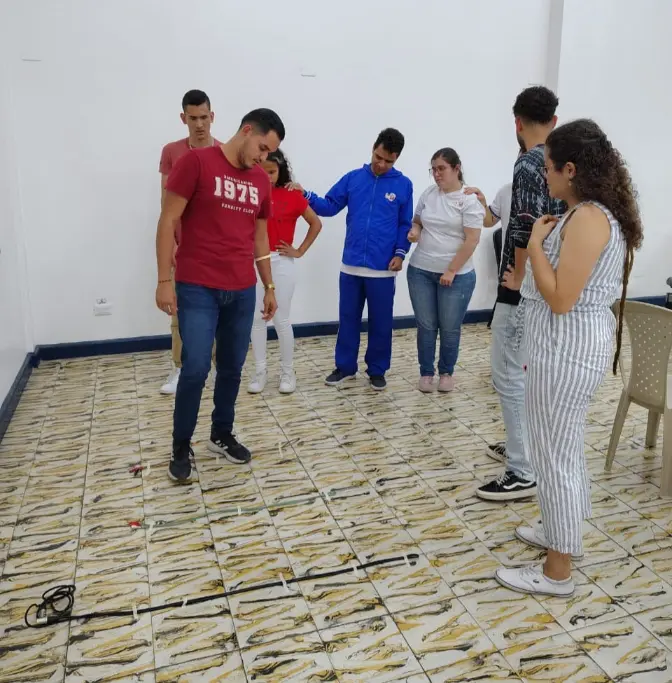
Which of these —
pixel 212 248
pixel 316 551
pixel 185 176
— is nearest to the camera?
pixel 316 551

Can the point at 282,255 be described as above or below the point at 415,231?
below

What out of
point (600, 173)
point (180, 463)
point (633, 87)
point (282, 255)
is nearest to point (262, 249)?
point (282, 255)

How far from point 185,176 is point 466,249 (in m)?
1.75

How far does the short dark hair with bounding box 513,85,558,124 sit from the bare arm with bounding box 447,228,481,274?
4.19 feet

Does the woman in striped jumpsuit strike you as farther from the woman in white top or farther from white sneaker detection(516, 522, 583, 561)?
the woman in white top

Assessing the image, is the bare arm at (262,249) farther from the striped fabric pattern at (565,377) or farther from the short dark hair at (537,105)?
the striped fabric pattern at (565,377)

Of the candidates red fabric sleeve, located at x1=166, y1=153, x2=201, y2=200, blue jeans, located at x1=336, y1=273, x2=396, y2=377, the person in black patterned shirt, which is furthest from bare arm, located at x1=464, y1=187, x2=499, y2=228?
red fabric sleeve, located at x1=166, y1=153, x2=201, y2=200

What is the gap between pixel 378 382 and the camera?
3941 millimetres

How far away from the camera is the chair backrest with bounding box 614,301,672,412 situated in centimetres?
264

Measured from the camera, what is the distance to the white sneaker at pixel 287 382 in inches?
152

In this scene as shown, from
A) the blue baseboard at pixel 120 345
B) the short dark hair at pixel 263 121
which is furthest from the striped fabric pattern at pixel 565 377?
the blue baseboard at pixel 120 345

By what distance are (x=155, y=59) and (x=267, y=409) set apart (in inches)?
97.7

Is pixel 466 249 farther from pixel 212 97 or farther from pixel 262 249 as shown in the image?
pixel 212 97

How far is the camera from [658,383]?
2.74 metres
